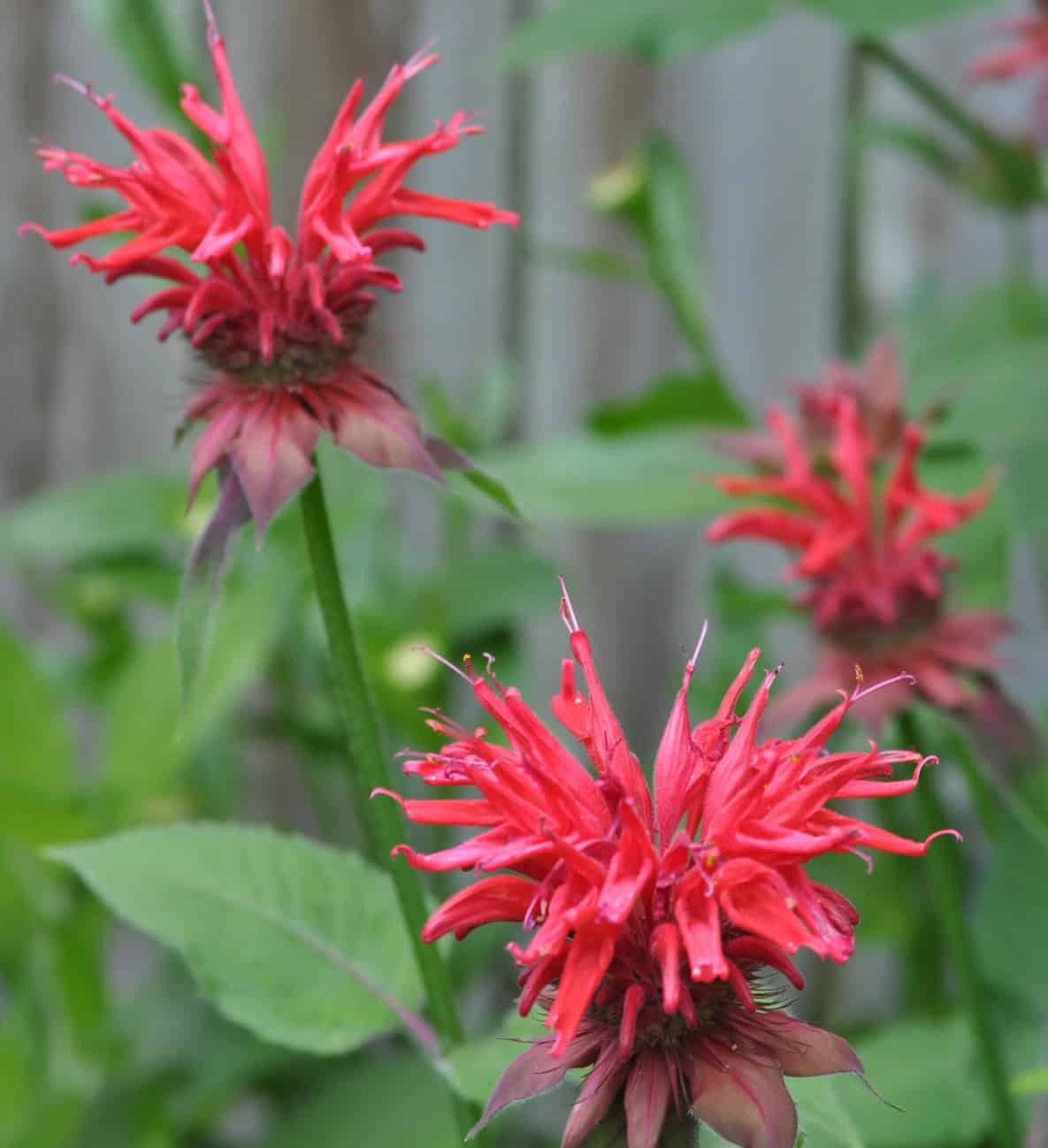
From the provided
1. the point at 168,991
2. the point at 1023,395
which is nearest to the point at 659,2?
the point at 1023,395

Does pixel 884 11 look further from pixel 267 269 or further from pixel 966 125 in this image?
pixel 267 269

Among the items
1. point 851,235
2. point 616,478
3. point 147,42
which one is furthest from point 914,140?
point 147,42

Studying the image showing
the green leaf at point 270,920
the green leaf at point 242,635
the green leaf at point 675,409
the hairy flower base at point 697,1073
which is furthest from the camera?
the green leaf at point 675,409

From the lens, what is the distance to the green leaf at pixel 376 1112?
101cm

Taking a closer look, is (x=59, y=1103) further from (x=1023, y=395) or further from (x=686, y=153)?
(x=686, y=153)

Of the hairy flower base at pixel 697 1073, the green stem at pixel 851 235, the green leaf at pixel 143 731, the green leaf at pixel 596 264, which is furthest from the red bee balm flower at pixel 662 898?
the green stem at pixel 851 235

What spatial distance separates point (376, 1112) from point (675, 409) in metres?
0.58

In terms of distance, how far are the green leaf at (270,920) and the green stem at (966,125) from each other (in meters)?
0.72

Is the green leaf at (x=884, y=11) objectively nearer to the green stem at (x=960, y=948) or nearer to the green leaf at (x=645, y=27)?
the green leaf at (x=645, y=27)

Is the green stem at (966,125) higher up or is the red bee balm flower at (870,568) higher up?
the green stem at (966,125)

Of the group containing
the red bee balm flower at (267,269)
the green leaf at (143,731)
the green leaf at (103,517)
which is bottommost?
the green leaf at (143,731)

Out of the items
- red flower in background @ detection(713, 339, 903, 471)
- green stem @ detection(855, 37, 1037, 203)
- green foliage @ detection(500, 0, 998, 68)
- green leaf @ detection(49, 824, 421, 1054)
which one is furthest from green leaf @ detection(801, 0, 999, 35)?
green leaf @ detection(49, 824, 421, 1054)

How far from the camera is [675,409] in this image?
3.87ft

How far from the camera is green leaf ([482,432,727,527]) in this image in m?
0.92
